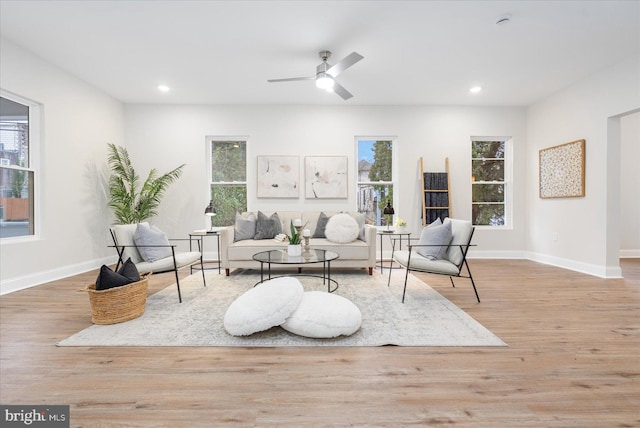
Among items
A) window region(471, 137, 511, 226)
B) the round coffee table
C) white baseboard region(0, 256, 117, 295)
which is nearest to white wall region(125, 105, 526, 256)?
window region(471, 137, 511, 226)

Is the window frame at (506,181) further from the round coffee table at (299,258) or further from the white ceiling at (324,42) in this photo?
the round coffee table at (299,258)

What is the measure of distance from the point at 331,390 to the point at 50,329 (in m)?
2.33

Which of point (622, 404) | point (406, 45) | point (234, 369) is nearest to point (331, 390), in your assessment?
point (234, 369)

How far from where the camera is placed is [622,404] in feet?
5.03

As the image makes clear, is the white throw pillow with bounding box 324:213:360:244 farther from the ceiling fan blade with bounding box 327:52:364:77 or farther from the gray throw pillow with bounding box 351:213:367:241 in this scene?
the ceiling fan blade with bounding box 327:52:364:77

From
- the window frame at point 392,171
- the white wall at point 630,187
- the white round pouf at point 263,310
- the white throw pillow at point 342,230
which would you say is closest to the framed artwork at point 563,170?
the white wall at point 630,187

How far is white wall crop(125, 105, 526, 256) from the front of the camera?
18.3 feet

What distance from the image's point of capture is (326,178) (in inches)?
220

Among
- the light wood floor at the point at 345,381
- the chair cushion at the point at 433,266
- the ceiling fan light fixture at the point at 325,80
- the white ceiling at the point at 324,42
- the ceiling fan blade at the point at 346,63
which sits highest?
the white ceiling at the point at 324,42

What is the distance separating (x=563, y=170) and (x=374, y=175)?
2.92 metres

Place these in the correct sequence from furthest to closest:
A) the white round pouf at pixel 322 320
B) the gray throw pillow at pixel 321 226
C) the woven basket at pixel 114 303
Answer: the gray throw pillow at pixel 321 226 < the woven basket at pixel 114 303 < the white round pouf at pixel 322 320

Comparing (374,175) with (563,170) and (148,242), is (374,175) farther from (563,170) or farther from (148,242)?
(148,242)

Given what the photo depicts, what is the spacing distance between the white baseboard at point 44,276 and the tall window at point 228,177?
1975 mm

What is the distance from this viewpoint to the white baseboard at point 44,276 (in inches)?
138
